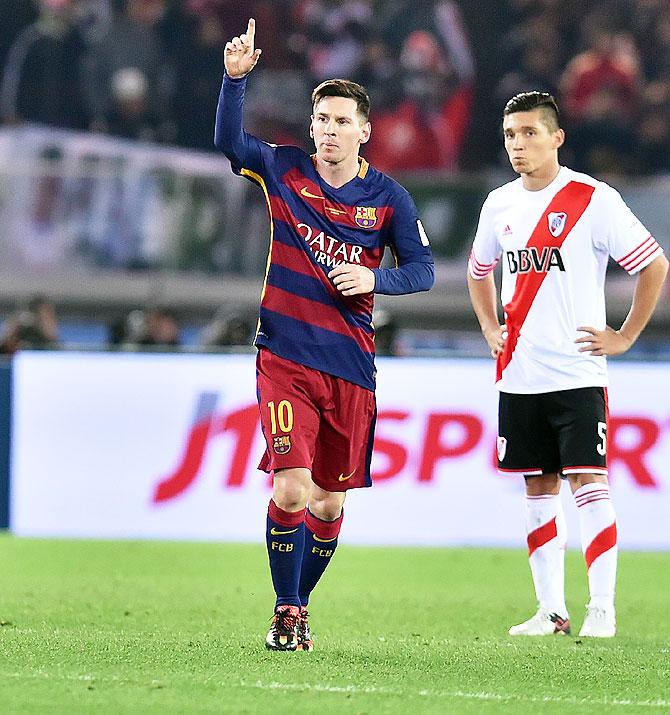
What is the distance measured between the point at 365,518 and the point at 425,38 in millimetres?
9523

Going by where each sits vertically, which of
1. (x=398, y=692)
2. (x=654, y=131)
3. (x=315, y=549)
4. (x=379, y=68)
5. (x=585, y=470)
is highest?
(x=379, y=68)

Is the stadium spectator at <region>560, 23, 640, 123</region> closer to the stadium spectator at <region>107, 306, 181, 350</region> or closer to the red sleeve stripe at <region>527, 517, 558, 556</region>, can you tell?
the stadium spectator at <region>107, 306, 181, 350</region>

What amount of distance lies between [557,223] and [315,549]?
1.70m

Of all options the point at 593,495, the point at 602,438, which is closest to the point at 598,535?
the point at 593,495

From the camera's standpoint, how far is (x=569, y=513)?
31.1 feet

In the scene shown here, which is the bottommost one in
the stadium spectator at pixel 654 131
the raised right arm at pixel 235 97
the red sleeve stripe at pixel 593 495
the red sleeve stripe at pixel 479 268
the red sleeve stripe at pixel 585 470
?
the red sleeve stripe at pixel 593 495

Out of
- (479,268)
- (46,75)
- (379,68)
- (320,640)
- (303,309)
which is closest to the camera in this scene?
(303,309)

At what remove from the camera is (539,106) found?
6027 mm

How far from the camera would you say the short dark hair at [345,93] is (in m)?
5.32

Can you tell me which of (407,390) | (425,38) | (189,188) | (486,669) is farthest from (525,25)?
(486,669)

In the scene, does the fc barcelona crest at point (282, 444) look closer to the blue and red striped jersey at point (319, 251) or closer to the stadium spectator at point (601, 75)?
the blue and red striped jersey at point (319, 251)

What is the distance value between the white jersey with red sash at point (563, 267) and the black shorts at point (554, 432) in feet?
0.18

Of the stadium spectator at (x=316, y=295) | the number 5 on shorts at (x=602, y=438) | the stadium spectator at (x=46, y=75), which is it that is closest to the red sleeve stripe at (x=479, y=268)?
the number 5 on shorts at (x=602, y=438)

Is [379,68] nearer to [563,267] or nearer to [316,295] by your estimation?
[563,267]
